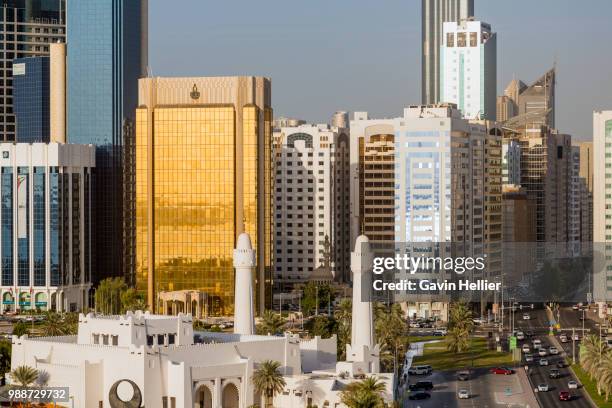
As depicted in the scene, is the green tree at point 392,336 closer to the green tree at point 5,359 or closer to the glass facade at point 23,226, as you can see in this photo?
the green tree at point 5,359

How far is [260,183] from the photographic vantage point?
17438 centimetres

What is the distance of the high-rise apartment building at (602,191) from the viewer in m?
189

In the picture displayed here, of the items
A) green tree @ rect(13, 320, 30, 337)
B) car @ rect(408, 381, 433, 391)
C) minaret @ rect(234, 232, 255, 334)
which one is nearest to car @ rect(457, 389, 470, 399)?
car @ rect(408, 381, 433, 391)

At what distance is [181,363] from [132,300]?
63.6 meters

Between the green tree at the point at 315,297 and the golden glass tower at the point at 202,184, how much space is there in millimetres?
6486

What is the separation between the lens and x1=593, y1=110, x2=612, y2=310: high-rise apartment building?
188625 millimetres

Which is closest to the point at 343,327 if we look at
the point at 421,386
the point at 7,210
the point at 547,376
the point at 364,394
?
the point at 421,386

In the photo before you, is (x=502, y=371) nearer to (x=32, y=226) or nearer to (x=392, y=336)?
(x=392, y=336)

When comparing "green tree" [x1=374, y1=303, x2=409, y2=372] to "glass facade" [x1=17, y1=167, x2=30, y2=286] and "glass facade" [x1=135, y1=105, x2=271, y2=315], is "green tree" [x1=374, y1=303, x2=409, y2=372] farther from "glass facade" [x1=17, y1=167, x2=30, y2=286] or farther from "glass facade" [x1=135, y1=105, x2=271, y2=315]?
"glass facade" [x1=17, y1=167, x2=30, y2=286]

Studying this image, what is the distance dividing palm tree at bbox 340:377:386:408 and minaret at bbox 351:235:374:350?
10.9 meters

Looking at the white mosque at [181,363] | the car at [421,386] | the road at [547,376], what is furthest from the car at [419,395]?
the road at [547,376]

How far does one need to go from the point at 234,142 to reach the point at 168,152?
7360 mm

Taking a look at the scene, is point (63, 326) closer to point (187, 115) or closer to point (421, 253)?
point (187, 115)

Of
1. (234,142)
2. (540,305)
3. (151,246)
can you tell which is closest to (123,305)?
(151,246)
